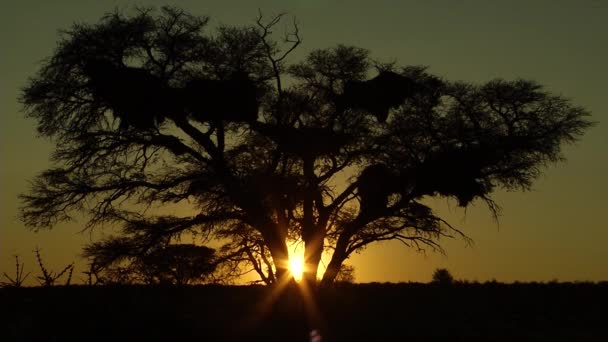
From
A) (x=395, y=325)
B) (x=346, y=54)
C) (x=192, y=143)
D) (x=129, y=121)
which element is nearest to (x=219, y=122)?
(x=192, y=143)

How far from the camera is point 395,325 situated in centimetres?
1855

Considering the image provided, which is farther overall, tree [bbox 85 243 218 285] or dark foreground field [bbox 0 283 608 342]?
tree [bbox 85 243 218 285]

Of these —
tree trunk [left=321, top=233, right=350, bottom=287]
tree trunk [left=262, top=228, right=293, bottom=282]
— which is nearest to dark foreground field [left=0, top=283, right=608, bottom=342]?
tree trunk [left=262, top=228, right=293, bottom=282]

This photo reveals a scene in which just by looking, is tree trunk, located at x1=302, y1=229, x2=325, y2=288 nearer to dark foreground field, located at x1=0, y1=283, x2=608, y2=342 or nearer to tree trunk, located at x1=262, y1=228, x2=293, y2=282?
tree trunk, located at x1=262, y1=228, x2=293, y2=282

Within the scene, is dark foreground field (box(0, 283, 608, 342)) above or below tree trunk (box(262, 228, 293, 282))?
below

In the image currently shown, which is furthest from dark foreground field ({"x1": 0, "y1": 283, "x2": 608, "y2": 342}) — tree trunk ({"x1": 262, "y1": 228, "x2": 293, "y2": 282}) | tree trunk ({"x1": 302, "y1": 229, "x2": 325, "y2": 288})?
tree trunk ({"x1": 302, "y1": 229, "x2": 325, "y2": 288})

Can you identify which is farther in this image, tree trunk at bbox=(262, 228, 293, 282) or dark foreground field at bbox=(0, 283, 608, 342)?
tree trunk at bbox=(262, 228, 293, 282)

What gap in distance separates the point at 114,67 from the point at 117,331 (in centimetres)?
1567

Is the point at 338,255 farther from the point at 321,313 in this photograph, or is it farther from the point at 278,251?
the point at 321,313

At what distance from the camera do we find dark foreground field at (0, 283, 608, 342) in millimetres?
15781

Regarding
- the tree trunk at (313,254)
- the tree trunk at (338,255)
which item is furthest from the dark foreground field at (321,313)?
the tree trunk at (338,255)

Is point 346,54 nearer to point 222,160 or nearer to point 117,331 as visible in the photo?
point 222,160

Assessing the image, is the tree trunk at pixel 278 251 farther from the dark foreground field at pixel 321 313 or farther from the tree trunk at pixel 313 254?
the dark foreground field at pixel 321 313

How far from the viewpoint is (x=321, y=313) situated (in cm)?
2069
